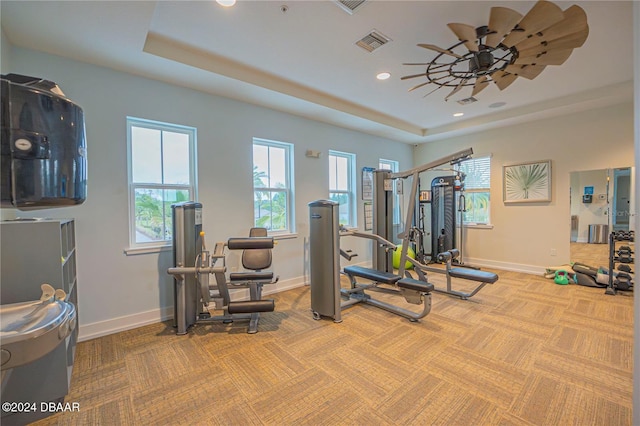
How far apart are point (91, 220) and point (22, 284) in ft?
4.03

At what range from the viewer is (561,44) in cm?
214

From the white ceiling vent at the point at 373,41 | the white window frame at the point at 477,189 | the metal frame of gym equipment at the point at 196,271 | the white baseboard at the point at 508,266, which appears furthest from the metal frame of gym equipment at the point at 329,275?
the white window frame at the point at 477,189

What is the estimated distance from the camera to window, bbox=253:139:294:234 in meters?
4.17

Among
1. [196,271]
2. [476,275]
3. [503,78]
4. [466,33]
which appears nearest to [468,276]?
[476,275]

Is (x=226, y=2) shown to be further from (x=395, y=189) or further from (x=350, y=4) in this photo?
(x=395, y=189)

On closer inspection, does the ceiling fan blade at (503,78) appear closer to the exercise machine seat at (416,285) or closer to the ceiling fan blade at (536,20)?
the ceiling fan blade at (536,20)

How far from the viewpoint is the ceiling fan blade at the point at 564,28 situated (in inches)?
70.6

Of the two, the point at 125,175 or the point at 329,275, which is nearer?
the point at 125,175

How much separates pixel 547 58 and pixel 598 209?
3504 millimetres

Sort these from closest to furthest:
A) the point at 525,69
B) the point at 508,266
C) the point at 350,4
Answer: the point at 350,4, the point at 525,69, the point at 508,266

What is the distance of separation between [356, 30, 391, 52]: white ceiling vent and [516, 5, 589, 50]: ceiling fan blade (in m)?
1.14

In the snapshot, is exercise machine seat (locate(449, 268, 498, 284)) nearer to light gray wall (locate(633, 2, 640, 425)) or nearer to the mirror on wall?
the mirror on wall

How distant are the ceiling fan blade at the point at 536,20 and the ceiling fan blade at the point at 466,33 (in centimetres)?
24

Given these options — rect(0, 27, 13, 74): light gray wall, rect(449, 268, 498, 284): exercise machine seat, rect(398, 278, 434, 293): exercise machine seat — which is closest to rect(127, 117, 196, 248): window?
rect(0, 27, 13, 74): light gray wall
